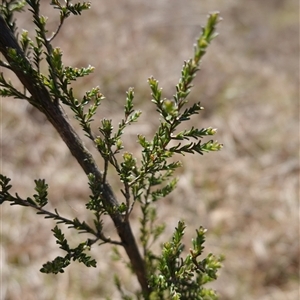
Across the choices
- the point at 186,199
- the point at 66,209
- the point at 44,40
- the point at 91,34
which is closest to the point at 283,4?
the point at 91,34

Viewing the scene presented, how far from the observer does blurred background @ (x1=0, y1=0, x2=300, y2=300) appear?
3168 mm

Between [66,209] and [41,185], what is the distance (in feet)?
9.34

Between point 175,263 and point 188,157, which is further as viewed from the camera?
point 188,157

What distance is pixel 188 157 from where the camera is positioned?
4363 mm

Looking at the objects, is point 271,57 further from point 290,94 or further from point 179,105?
point 179,105

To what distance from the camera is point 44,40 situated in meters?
0.84

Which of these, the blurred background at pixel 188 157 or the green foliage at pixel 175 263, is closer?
the green foliage at pixel 175 263

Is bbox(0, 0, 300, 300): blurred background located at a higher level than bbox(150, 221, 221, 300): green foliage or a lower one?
higher

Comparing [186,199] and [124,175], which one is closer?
[124,175]

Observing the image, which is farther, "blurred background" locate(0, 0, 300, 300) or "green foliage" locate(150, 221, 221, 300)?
"blurred background" locate(0, 0, 300, 300)

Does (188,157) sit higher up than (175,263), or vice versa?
(188,157)

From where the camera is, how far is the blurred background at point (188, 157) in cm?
317

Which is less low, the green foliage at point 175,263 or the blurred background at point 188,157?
the blurred background at point 188,157

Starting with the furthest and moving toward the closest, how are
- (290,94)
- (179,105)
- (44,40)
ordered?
(290,94)
(44,40)
(179,105)
